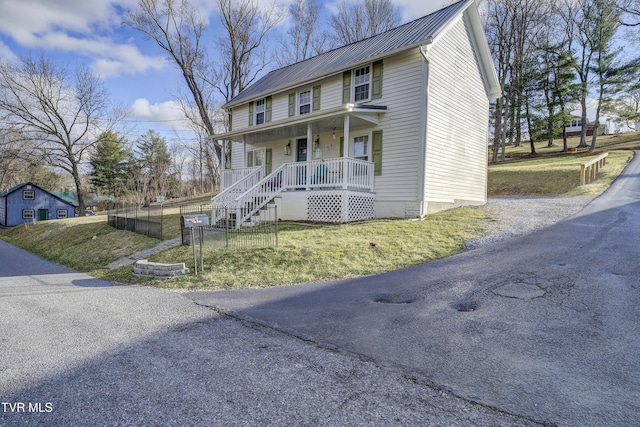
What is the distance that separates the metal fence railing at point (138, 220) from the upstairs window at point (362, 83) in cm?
876

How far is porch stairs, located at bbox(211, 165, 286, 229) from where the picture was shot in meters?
11.8

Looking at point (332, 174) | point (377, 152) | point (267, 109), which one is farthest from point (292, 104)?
point (332, 174)

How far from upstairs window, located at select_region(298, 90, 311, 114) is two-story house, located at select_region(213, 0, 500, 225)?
46 millimetres

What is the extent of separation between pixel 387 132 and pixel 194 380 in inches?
444

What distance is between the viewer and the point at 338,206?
38.3ft

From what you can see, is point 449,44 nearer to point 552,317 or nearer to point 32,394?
point 552,317

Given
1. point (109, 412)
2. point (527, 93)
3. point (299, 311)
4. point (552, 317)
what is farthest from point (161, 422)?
point (527, 93)

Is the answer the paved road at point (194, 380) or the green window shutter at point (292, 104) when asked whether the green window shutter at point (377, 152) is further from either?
the paved road at point (194, 380)

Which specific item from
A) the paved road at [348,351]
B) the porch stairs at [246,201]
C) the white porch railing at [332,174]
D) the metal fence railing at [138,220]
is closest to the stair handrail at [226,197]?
the porch stairs at [246,201]

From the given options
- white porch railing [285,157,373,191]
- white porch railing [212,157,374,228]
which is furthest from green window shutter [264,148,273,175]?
white porch railing [285,157,373,191]

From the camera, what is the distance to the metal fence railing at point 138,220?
12.1 meters

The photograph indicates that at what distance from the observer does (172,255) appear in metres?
8.88

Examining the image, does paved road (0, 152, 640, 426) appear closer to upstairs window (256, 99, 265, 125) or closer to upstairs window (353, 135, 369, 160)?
upstairs window (353, 135, 369, 160)

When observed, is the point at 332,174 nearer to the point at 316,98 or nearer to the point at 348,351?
the point at 316,98
